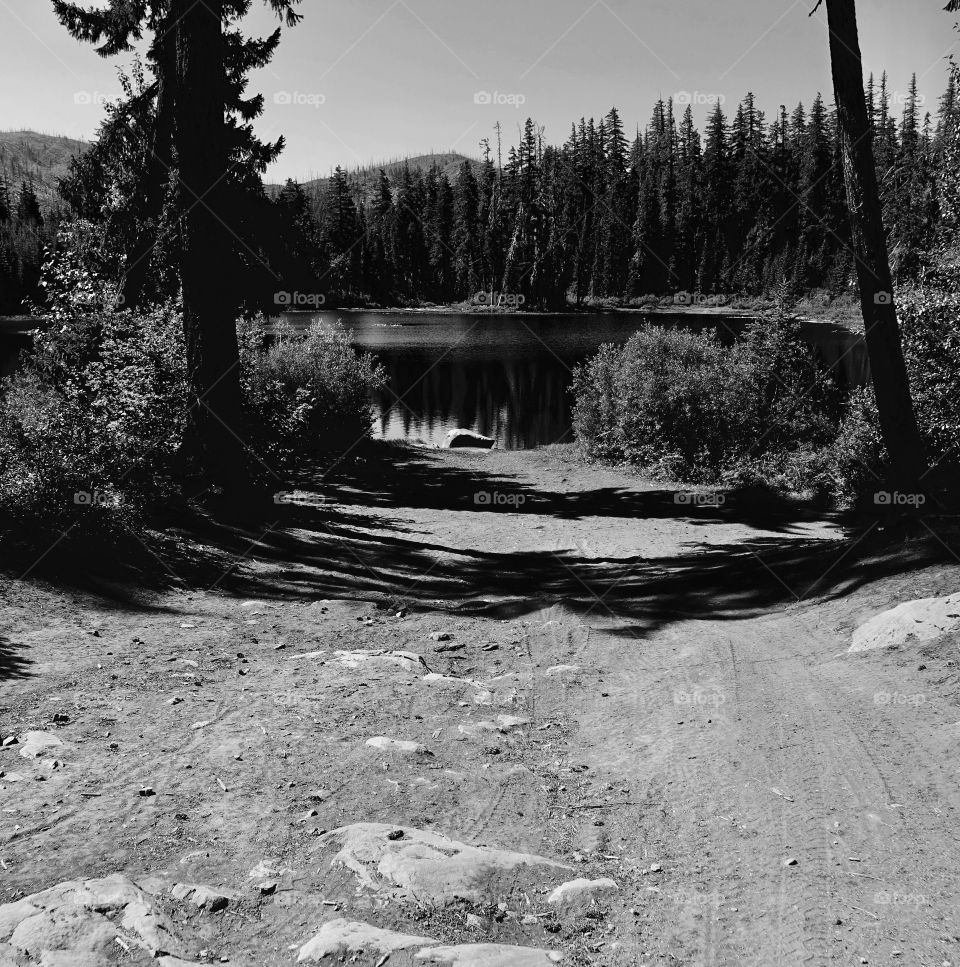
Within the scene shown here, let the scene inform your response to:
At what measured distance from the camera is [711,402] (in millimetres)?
23891

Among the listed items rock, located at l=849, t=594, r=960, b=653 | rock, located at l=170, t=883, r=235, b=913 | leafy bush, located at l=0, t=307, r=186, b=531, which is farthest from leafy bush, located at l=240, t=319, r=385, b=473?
rock, located at l=170, t=883, r=235, b=913

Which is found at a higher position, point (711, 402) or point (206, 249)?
point (206, 249)

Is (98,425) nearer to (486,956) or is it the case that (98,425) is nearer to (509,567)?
(509,567)

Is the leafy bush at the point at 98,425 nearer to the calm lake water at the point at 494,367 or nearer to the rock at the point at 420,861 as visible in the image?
the rock at the point at 420,861

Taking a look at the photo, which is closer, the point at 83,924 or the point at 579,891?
the point at 83,924

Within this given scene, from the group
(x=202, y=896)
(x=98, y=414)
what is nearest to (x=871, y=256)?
(x=202, y=896)

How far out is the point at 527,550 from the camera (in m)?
15.0

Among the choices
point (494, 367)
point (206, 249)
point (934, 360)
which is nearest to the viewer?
point (206, 249)

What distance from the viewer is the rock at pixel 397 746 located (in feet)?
18.6

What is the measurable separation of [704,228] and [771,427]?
128m

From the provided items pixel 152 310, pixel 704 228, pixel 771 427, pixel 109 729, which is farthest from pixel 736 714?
pixel 704 228

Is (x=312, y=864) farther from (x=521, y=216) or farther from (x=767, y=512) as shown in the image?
(x=521, y=216)

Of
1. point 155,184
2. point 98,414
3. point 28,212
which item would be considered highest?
point 28,212

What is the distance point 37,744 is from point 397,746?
94.3 inches
